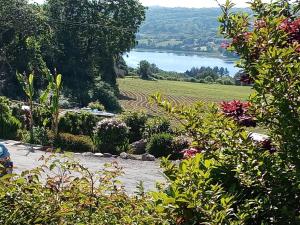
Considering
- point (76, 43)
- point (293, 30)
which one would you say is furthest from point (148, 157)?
point (76, 43)

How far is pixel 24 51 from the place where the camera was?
45094 mm

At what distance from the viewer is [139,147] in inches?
753

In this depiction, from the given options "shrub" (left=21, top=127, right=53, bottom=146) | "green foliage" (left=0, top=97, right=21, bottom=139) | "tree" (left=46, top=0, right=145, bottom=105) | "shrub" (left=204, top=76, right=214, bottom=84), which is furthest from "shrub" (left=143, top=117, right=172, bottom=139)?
"shrub" (left=204, top=76, right=214, bottom=84)

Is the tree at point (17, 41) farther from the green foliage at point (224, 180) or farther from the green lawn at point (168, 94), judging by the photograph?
the green foliage at point (224, 180)

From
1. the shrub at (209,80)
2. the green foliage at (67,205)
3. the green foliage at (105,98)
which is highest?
the green foliage at (67,205)

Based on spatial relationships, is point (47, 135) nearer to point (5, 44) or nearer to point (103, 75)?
point (5, 44)

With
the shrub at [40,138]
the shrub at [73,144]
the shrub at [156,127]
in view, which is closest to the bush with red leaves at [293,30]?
the shrub at [73,144]

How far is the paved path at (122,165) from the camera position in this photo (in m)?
14.4

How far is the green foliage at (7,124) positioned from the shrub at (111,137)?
4.00 meters

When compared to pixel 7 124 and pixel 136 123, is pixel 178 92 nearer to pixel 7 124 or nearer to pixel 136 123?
pixel 136 123

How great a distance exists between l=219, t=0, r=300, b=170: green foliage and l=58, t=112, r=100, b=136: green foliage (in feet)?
58.1

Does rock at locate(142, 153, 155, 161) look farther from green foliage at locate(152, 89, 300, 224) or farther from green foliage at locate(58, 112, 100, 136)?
green foliage at locate(152, 89, 300, 224)

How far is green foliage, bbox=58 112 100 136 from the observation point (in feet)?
67.7

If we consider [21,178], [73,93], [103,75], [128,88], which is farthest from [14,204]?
[128,88]
